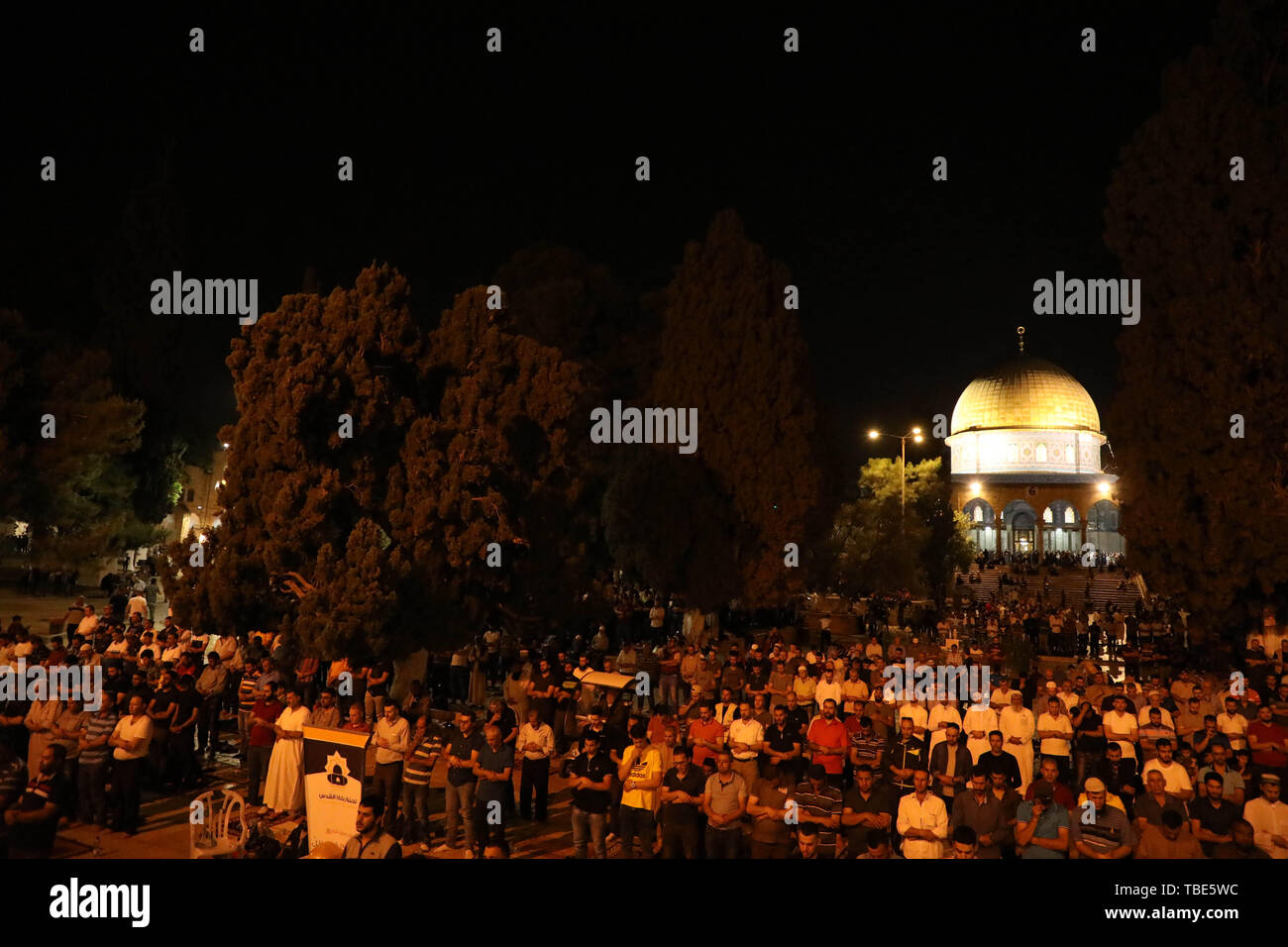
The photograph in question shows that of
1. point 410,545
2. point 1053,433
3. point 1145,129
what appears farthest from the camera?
point 1053,433

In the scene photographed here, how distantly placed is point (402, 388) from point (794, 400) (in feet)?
44.2

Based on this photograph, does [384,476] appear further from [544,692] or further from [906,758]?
[906,758]

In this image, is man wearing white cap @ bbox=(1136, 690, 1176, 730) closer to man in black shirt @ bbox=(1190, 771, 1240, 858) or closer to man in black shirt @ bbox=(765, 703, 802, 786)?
man in black shirt @ bbox=(1190, 771, 1240, 858)

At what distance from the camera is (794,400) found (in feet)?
→ 91.1

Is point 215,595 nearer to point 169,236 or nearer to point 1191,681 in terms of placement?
point 1191,681

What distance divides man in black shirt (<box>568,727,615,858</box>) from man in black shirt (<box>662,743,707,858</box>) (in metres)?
0.81

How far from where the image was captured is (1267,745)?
35.5ft

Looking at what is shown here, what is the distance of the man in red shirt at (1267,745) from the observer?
A: 10.8 m

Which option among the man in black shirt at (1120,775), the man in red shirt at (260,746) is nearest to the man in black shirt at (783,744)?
the man in black shirt at (1120,775)

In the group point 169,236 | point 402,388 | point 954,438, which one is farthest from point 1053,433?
point 402,388

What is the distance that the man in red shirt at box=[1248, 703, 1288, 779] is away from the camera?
35.3ft

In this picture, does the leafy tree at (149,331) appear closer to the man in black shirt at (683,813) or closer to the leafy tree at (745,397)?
the leafy tree at (745,397)

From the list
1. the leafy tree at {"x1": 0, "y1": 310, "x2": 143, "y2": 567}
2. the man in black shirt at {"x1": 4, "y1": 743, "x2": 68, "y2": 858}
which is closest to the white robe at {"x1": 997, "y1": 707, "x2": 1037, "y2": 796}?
the man in black shirt at {"x1": 4, "y1": 743, "x2": 68, "y2": 858}

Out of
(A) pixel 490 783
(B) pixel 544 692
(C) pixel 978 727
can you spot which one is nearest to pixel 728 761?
(A) pixel 490 783
